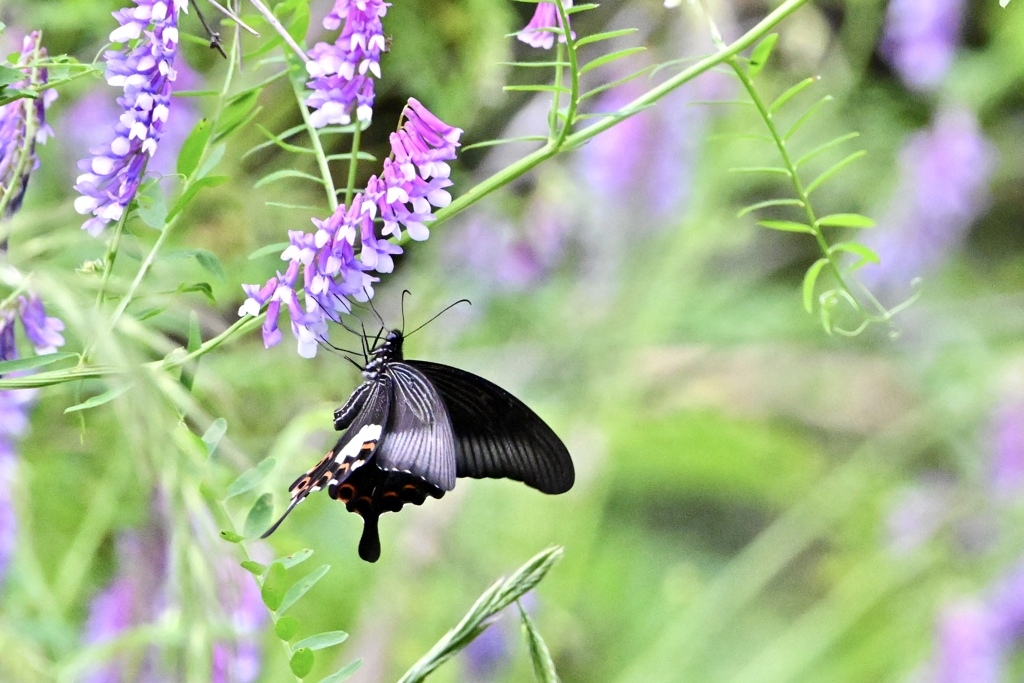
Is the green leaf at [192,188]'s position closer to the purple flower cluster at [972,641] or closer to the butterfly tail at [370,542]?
the butterfly tail at [370,542]

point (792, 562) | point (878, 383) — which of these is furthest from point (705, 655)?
point (878, 383)

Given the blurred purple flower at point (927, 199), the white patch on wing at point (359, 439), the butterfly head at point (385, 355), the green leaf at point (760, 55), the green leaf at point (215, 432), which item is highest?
the green leaf at point (760, 55)

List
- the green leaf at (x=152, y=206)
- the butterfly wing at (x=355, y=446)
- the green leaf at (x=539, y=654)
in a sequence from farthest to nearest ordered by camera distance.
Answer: the butterfly wing at (x=355, y=446) → the green leaf at (x=152, y=206) → the green leaf at (x=539, y=654)

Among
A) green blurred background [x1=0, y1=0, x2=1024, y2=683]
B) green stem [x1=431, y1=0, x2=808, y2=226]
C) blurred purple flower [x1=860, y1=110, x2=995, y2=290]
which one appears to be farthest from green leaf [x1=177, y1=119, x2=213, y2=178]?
blurred purple flower [x1=860, y1=110, x2=995, y2=290]

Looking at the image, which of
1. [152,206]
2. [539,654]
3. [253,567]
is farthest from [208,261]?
[539,654]

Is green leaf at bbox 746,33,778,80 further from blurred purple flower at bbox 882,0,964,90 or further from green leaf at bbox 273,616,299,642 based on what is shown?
blurred purple flower at bbox 882,0,964,90

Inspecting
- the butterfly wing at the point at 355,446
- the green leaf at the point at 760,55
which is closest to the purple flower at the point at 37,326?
the butterfly wing at the point at 355,446
